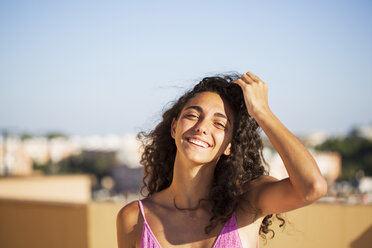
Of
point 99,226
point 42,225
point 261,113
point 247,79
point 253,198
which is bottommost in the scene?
point 42,225

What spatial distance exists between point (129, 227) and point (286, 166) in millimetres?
777

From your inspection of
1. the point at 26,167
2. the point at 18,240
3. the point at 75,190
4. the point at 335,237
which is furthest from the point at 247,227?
the point at 26,167

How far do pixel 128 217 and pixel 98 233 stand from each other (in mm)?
2111

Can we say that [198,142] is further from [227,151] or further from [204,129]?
[227,151]

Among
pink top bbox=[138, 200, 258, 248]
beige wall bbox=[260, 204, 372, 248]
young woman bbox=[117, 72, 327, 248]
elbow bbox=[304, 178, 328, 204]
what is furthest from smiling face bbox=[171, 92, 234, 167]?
beige wall bbox=[260, 204, 372, 248]

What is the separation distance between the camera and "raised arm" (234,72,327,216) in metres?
1.55

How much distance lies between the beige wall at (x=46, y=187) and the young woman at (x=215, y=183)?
6.48m

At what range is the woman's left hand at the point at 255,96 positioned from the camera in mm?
1709

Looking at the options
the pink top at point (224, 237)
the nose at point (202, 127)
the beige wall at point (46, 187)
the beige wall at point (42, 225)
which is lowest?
the beige wall at point (46, 187)

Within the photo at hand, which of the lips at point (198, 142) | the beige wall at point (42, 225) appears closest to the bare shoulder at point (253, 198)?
the lips at point (198, 142)

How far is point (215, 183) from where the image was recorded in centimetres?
202

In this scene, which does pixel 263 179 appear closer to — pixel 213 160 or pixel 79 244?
pixel 213 160

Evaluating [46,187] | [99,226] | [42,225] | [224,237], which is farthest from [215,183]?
[46,187]

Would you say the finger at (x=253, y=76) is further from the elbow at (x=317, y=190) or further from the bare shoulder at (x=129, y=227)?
the bare shoulder at (x=129, y=227)
